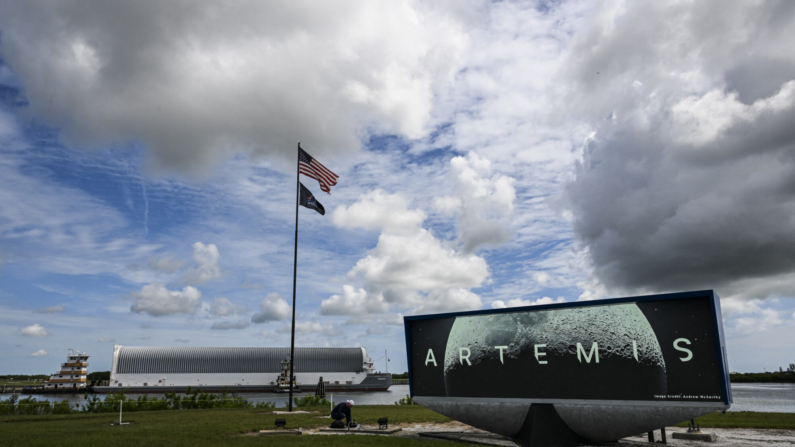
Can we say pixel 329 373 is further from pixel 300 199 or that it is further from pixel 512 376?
pixel 512 376

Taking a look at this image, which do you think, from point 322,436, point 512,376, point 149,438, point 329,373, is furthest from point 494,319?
point 329,373

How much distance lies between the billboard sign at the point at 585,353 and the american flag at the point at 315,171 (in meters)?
16.3

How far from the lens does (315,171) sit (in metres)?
31.4

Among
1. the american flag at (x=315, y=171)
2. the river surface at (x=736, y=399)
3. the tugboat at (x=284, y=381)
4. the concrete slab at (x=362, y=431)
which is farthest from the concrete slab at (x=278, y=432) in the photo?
the tugboat at (x=284, y=381)

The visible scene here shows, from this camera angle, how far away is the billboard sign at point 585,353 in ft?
41.6

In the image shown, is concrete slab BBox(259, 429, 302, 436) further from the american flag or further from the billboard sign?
the american flag

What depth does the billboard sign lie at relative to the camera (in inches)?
499

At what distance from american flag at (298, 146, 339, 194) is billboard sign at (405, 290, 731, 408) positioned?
16.3 metres

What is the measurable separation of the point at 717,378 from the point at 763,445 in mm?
5530

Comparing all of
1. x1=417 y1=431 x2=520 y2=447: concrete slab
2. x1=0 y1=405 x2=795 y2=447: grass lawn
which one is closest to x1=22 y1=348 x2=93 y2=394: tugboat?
x1=0 y1=405 x2=795 y2=447: grass lawn

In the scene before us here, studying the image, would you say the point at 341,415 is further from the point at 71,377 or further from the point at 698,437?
the point at 71,377

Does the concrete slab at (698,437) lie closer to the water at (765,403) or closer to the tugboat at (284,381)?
the water at (765,403)

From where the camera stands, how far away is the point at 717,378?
479 inches

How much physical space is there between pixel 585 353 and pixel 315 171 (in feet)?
72.5
